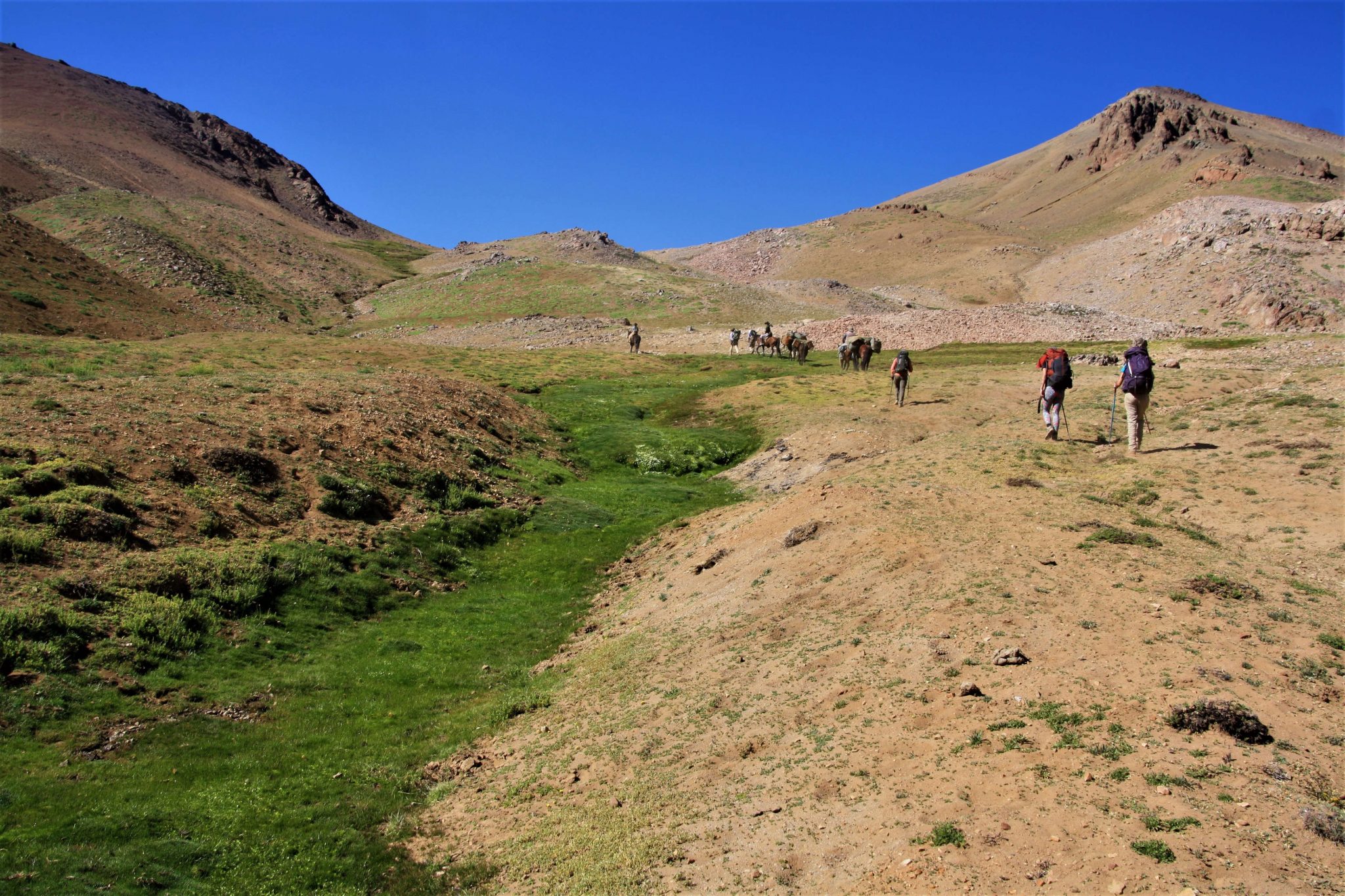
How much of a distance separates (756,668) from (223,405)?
686 inches

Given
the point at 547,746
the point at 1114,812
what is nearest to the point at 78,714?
the point at 547,746

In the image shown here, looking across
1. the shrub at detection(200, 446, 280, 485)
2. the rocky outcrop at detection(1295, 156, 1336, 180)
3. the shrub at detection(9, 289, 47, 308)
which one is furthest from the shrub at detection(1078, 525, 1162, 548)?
the rocky outcrop at detection(1295, 156, 1336, 180)

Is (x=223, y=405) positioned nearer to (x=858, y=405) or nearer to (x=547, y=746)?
(x=547, y=746)

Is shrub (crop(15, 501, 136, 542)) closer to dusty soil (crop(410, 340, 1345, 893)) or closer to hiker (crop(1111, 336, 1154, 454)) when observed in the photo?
dusty soil (crop(410, 340, 1345, 893))

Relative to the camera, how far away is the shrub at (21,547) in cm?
1300

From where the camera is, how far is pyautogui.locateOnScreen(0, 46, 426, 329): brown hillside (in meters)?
70.7

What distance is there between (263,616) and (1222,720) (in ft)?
49.4

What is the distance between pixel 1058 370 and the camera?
21.3 metres

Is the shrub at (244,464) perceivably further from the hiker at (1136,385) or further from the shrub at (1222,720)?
the hiker at (1136,385)

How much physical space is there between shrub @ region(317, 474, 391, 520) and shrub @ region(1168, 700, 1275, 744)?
1719cm

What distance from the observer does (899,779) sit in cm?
827

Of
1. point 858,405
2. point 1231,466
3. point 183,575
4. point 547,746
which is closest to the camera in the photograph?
point 547,746

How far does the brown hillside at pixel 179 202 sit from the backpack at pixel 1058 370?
6034cm

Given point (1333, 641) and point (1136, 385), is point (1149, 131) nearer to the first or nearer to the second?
point (1136, 385)
